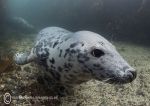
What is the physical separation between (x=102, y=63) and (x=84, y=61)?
9.2 inches

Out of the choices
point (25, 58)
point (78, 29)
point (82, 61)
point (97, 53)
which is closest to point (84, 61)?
point (82, 61)

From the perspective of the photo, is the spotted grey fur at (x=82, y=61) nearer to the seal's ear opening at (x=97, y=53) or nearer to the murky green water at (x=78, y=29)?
the seal's ear opening at (x=97, y=53)

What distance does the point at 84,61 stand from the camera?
3389mm

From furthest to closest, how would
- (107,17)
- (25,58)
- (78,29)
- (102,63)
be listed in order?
(78,29), (107,17), (25,58), (102,63)

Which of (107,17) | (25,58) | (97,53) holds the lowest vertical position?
(97,53)

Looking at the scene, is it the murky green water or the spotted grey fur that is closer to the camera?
the spotted grey fur

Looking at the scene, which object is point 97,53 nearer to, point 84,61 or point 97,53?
point 97,53

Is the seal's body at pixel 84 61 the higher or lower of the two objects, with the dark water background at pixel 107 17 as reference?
lower

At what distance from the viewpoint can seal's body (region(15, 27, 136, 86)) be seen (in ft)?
10.6

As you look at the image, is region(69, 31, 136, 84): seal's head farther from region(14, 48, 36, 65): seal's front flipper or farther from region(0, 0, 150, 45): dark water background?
region(0, 0, 150, 45): dark water background

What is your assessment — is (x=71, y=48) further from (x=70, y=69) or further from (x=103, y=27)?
(x=103, y=27)

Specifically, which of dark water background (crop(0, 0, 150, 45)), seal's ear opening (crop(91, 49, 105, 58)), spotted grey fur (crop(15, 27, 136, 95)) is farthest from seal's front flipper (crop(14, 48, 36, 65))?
dark water background (crop(0, 0, 150, 45))

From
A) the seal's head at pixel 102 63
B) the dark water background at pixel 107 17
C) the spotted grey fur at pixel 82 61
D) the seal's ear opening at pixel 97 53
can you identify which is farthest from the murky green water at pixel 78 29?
the seal's ear opening at pixel 97 53

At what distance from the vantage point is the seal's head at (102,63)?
3166mm
